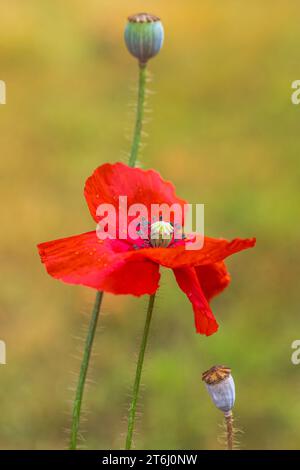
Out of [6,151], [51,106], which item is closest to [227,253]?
[6,151]

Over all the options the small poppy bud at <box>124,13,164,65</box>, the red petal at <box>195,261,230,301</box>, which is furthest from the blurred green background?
the small poppy bud at <box>124,13,164,65</box>

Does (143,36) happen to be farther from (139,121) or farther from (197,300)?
(197,300)

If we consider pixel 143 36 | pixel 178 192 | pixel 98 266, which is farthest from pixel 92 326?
pixel 178 192

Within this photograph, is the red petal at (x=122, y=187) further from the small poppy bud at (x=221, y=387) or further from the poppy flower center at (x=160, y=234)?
the small poppy bud at (x=221, y=387)

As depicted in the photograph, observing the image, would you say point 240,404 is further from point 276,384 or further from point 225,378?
point 225,378

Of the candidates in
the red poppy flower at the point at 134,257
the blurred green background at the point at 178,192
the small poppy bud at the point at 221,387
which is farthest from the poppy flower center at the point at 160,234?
the blurred green background at the point at 178,192

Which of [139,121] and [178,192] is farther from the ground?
[178,192]

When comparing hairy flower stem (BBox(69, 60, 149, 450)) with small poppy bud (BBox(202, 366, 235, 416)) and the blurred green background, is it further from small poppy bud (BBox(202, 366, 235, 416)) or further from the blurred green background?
the blurred green background

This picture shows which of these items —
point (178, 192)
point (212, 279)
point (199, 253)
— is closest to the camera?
point (199, 253)
